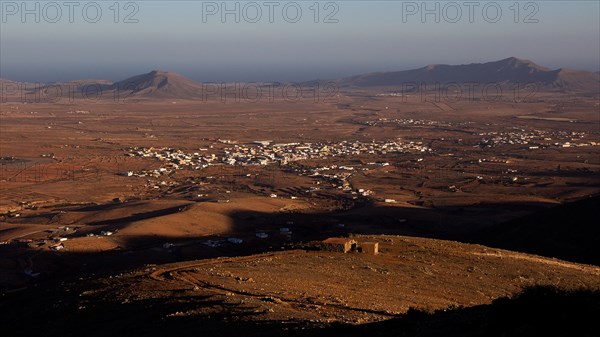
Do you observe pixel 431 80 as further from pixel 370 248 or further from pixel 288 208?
pixel 370 248

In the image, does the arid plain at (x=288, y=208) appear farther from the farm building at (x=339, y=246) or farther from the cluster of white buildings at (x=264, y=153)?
the farm building at (x=339, y=246)

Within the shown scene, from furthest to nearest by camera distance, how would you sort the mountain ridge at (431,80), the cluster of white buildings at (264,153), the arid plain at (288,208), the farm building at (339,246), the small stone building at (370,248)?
the mountain ridge at (431,80) < the cluster of white buildings at (264,153) < the farm building at (339,246) < the small stone building at (370,248) < the arid plain at (288,208)

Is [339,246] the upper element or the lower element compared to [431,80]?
lower

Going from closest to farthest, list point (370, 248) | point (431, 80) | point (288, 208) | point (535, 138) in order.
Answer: point (370, 248), point (288, 208), point (535, 138), point (431, 80)

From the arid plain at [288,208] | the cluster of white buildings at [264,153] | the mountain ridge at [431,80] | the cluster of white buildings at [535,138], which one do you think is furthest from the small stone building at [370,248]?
the mountain ridge at [431,80]

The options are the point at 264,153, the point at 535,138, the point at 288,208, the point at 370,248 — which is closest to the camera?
the point at 370,248

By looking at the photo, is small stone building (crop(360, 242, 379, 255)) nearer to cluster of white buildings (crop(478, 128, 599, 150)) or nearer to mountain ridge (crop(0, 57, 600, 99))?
cluster of white buildings (crop(478, 128, 599, 150))

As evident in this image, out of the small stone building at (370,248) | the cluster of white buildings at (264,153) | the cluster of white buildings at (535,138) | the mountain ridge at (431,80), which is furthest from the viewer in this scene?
the mountain ridge at (431,80)

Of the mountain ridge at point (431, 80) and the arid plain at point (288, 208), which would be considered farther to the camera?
the mountain ridge at point (431, 80)

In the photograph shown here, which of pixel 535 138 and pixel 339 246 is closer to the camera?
pixel 339 246

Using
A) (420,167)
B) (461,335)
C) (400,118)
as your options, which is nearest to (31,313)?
(461,335)

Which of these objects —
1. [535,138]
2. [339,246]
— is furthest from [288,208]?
[535,138]
